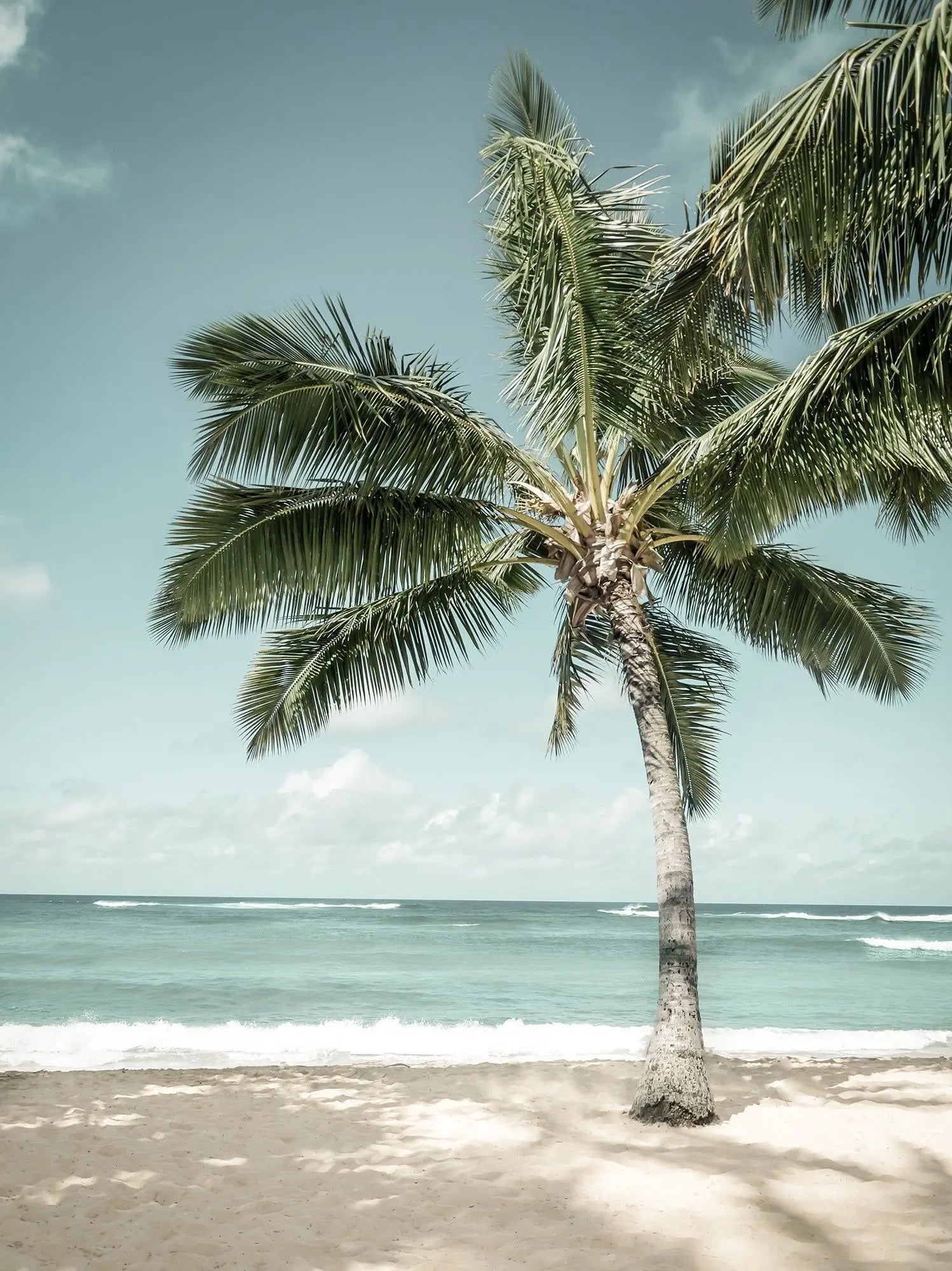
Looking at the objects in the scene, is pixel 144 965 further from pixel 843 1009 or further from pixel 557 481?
pixel 557 481

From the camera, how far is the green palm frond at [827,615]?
24.1 ft

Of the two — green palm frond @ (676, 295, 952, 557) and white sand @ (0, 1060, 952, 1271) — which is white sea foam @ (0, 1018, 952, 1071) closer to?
white sand @ (0, 1060, 952, 1271)

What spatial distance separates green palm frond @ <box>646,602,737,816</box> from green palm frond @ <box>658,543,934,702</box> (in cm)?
51

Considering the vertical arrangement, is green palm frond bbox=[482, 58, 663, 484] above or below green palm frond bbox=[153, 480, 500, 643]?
above

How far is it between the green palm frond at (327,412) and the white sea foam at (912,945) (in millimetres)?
31720

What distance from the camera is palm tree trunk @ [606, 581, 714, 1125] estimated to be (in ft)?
18.5

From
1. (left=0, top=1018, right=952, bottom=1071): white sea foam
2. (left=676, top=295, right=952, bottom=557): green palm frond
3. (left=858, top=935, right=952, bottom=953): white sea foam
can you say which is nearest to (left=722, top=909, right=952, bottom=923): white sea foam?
(left=858, top=935, right=952, bottom=953): white sea foam

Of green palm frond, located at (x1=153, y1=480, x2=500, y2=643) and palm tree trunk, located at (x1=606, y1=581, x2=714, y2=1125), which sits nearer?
palm tree trunk, located at (x1=606, y1=581, x2=714, y2=1125)

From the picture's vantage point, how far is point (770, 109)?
365cm

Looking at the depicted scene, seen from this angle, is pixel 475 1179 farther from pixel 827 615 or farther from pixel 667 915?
pixel 827 615

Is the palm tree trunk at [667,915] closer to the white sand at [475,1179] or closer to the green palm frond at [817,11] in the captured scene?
the white sand at [475,1179]

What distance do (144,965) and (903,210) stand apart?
894 inches

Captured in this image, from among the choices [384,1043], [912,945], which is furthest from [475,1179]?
[912,945]

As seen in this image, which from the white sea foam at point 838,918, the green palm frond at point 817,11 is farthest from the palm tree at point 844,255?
the white sea foam at point 838,918
